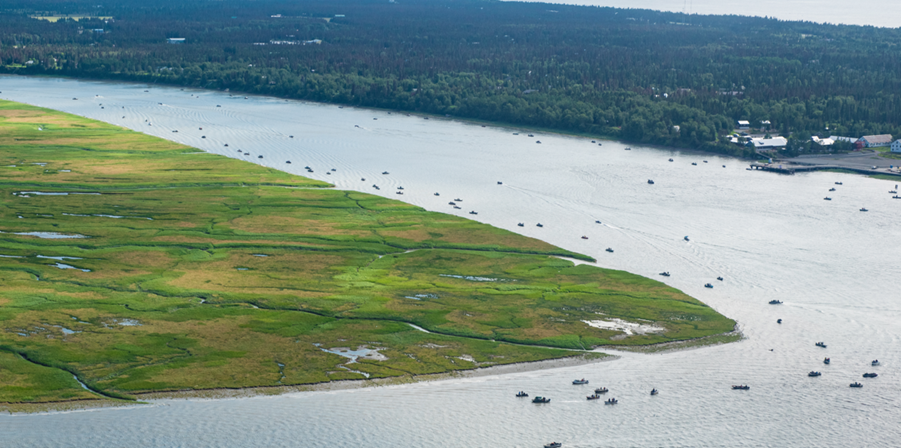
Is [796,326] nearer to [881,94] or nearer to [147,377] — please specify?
[147,377]

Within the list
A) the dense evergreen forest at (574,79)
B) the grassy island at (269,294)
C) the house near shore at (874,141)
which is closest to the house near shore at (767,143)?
the dense evergreen forest at (574,79)

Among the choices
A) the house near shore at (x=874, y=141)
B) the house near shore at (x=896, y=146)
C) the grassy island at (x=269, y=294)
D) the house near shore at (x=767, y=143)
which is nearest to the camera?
the grassy island at (x=269, y=294)

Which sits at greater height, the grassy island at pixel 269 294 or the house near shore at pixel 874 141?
the house near shore at pixel 874 141

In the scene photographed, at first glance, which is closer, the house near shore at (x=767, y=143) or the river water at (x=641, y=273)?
the river water at (x=641, y=273)

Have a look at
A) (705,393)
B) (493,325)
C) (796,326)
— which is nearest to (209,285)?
(493,325)

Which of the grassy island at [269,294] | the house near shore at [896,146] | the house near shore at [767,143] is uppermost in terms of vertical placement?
the house near shore at [896,146]

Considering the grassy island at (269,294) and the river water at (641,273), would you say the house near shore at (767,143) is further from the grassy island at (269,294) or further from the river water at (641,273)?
the grassy island at (269,294)

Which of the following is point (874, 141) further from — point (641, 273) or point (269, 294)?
point (269, 294)

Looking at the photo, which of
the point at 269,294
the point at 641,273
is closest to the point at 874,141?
the point at 641,273
